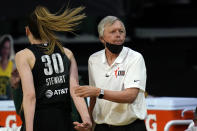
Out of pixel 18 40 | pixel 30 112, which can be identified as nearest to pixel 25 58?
pixel 30 112

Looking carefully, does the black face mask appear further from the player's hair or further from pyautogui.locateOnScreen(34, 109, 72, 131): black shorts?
pyautogui.locateOnScreen(34, 109, 72, 131): black shorts

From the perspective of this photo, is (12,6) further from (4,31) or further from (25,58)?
(25,58)

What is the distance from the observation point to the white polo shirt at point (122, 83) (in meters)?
3.75

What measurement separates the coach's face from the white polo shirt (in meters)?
0.10

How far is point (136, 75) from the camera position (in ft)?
12.3

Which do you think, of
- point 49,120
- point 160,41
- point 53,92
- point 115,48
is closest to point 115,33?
point 115,48

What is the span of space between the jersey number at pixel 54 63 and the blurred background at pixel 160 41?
21.7 feet

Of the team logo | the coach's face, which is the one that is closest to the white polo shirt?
the coach's face

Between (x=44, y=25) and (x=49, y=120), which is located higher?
(x=44, y=25)

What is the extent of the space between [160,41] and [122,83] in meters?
10.8

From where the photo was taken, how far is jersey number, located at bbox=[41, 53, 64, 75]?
11.7 feet

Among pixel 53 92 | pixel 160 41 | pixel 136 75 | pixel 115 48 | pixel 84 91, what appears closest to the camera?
pixel 84 91

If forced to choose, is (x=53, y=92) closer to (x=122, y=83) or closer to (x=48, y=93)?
(x=48, y=93)

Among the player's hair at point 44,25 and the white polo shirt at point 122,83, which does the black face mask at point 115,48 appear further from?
the player's hair at point 44,25
